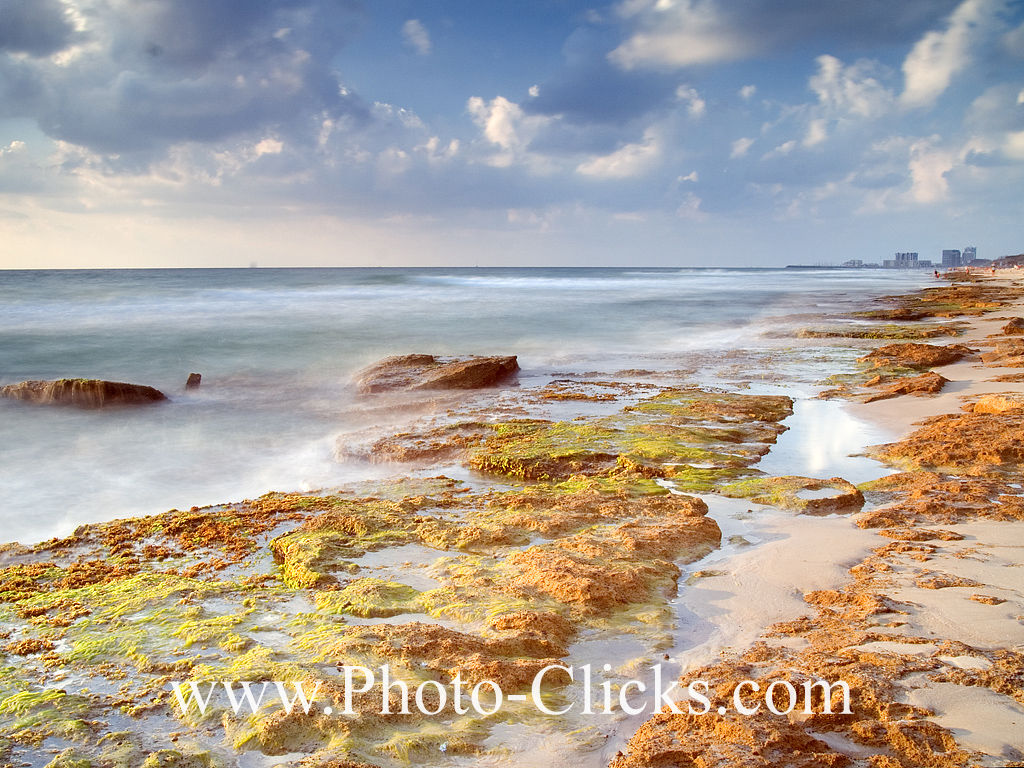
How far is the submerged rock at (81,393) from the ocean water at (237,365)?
0.98 feet

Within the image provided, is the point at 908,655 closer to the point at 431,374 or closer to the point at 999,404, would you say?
the point at 999,404

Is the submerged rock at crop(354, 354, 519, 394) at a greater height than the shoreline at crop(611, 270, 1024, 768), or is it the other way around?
the submerged rock at crop(354, 354, 519, 394)

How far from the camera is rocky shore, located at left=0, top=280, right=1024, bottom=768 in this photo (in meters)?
2.89

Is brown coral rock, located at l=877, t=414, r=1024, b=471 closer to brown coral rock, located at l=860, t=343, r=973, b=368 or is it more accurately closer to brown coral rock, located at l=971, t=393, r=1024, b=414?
brown coral rock, located at l=971, t=393, r=1024, b=414

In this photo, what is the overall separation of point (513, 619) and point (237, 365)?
50.3ft

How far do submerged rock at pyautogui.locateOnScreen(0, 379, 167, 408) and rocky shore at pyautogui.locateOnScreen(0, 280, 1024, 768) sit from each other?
6772 mm

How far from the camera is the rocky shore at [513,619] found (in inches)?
114

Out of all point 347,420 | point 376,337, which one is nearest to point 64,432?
point 347,420

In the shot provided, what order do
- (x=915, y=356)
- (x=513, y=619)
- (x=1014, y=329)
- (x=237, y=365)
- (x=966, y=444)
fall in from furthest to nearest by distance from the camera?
(x=1014, y=329)
(x=237, y=365)
(x=915, y=356)
(x=966, y=444)
(x=513, y=619)

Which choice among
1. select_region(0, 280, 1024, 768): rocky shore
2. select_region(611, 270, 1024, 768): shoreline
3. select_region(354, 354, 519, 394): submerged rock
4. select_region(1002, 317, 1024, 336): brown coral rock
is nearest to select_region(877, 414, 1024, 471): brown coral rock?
select_region(0, 280, 1024, 768): rocky shore

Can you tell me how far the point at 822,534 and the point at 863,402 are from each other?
231 inches

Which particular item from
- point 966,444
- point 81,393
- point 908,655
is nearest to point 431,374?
point 81,393

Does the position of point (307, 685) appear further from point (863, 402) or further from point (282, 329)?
point (282, 329)

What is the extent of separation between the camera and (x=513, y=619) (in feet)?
12.4
